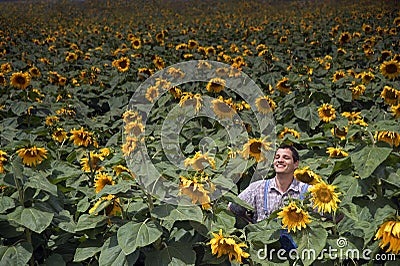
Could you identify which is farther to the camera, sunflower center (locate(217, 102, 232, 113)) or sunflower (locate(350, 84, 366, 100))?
sunflower (locate(350, 84, 366, 100))

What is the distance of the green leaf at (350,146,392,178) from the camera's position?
2576 millimetres

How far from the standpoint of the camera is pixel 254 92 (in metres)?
6.36

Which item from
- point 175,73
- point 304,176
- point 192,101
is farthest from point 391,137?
point 175,73

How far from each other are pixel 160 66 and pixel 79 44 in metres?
5.30

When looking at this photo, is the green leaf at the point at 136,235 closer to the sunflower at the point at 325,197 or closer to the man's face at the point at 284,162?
the sunflower at the point at 325,197

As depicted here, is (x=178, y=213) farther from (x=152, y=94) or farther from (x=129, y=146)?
(x=152, y=94)

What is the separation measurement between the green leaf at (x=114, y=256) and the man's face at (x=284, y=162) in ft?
4.73

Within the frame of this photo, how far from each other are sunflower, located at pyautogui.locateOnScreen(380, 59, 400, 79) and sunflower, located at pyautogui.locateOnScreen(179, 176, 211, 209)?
13.8 ft

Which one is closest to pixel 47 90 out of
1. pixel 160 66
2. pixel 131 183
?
pixel 160 66

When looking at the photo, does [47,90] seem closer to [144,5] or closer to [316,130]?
[316,130]

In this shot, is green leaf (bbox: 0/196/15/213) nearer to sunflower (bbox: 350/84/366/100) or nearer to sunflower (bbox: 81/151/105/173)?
sunflower (bbox: 81/151/105/173)

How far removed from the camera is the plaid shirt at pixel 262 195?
356 cm

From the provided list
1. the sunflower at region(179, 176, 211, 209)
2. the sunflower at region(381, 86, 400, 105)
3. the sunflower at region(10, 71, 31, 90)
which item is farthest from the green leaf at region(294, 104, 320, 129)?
the sunflower at region(10, 71, 31, 90)

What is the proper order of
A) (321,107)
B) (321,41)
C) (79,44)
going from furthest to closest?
(79,44) < (321,41) < (321,107)
